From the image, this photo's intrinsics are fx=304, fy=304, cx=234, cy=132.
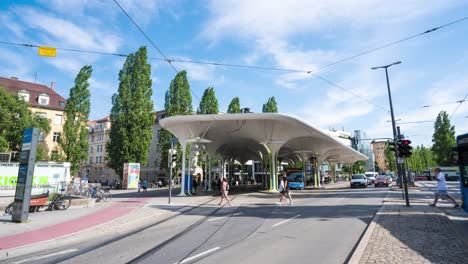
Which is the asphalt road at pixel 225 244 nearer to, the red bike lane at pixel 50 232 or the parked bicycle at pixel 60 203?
the red bike lane at pixel 50 232

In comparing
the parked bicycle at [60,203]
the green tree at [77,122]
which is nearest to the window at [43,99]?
the green tree at [77,122]

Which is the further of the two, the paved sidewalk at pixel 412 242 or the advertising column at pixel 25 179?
the advertising column at pixel 25 179

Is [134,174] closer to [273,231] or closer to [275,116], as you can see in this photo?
[275,116]

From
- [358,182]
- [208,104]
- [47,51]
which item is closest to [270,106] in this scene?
[208,104]

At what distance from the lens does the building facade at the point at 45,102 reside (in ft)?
165

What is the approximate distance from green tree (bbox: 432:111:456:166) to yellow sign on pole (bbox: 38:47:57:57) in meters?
75.6

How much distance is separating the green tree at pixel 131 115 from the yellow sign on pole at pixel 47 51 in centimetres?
3155

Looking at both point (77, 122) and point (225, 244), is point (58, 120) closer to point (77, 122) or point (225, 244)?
point (77, 122)

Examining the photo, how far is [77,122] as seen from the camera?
4231 cm

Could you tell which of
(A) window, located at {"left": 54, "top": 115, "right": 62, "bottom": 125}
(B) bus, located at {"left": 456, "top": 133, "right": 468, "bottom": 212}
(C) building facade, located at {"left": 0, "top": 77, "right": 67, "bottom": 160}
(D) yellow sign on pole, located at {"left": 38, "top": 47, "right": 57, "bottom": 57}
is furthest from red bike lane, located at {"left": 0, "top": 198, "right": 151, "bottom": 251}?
(A) window, located at {"left": 54, "top": 115, "right": 62, "bottom": 125}

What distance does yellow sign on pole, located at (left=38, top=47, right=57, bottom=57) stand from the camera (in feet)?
35.9

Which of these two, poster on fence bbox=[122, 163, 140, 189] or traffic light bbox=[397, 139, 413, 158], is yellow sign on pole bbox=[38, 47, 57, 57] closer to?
traffic light bbox=[397, 139, 413, 158]

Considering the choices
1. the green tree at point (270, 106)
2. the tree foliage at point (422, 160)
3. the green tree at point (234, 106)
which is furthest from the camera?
the tree foliage at point (422, 160)

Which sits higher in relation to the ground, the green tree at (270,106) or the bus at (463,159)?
the green tree at (270,106)
